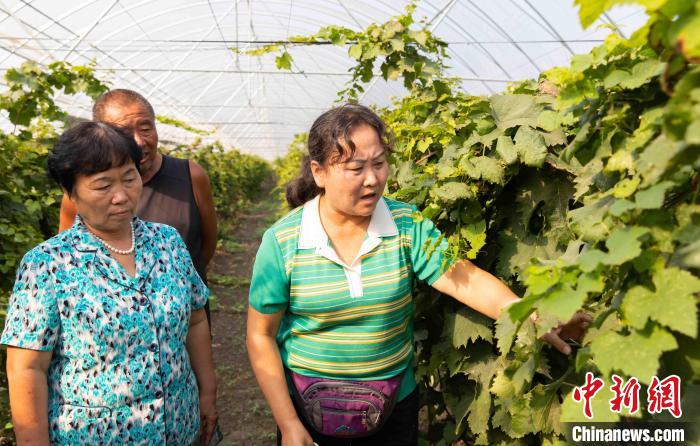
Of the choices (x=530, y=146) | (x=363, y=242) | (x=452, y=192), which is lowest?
(x=363, y=242)

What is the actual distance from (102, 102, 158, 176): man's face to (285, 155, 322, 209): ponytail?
0.79 meters

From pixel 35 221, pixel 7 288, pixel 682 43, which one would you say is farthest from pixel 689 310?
pixel 35 221

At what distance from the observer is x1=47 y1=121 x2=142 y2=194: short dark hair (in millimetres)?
1827

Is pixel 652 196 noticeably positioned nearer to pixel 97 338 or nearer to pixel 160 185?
pixel 97 338

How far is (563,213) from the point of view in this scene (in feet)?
5.97

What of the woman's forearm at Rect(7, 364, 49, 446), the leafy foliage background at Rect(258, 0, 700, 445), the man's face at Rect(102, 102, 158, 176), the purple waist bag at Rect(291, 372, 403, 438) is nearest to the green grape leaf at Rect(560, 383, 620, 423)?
the leafy foliage background at Rect(258, 0, 700, 445)

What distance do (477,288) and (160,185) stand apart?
1.61m

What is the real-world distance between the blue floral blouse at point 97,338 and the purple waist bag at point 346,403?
44cm

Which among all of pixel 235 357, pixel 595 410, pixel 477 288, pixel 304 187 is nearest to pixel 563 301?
pixel 595 410

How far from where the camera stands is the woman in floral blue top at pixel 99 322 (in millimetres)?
1687

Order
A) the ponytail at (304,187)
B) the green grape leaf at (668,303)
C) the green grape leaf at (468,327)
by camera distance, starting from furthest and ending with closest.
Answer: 1. the ponytail at (304,187)
2. the green grape leaf at (468,327)
3. the green grape leaf at (668,303)

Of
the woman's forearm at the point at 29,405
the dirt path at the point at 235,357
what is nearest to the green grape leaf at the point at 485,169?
the woman's forearm at the point at 29,405

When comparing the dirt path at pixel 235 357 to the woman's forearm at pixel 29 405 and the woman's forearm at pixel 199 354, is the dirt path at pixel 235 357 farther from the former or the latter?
the woman's forearm at pixel 29 405

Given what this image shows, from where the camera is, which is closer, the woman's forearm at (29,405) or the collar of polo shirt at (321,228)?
the woman's forearm at (29,405)
